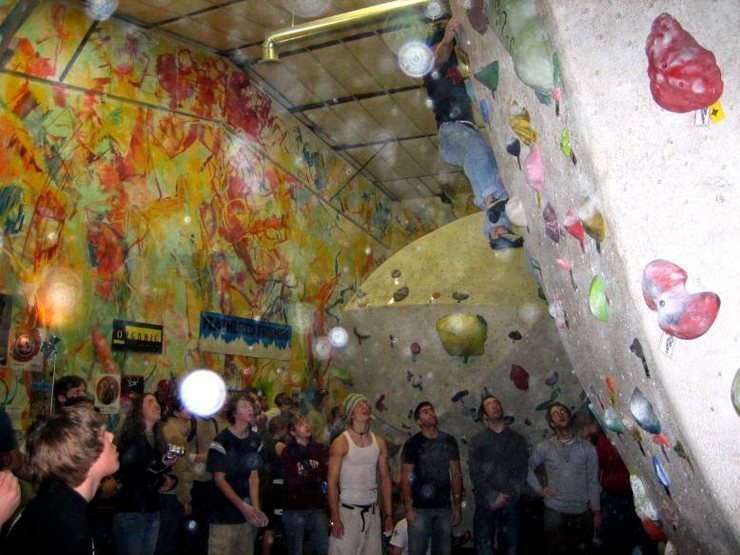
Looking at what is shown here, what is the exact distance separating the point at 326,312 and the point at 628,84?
27.5ft

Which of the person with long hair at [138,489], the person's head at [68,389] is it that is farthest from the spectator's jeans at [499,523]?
the person's head at [68,389]

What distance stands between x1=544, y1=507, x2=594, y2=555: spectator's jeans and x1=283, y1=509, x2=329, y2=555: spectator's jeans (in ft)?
4.45

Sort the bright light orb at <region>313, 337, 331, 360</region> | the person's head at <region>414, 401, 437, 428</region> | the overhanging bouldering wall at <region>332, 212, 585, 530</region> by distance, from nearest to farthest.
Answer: the person's head at <region>414, 401, 437, 428</region> → the overhanging bouldering wall at <region>332, 212, 585, 530</region> → the bright light orb at <region>313, 337, 331, 360</region>

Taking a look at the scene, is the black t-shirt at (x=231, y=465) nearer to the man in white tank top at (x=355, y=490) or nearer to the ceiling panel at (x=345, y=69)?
the man in white tank top at (x=355, y=490)

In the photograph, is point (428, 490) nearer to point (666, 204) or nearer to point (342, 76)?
point (666, 204)

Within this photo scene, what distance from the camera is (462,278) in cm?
498

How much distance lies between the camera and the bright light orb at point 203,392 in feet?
21.2

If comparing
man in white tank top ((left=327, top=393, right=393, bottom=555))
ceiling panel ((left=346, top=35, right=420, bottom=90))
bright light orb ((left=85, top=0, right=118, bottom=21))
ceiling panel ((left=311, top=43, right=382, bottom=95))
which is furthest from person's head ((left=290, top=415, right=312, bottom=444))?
ceiling panel ((left=311, top=43, right=382, bottom=95))

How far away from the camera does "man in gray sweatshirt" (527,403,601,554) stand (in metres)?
4.27

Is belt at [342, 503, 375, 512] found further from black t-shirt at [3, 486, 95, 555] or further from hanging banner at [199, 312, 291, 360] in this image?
hanging banner at [199, 312, 291, 360]

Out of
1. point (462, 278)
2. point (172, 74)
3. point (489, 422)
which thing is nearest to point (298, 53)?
point (172, 74)

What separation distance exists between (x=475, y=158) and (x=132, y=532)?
2616mm

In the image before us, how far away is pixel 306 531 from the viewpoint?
426 centimetres

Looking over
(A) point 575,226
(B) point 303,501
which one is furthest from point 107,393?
(A) point 575,226
